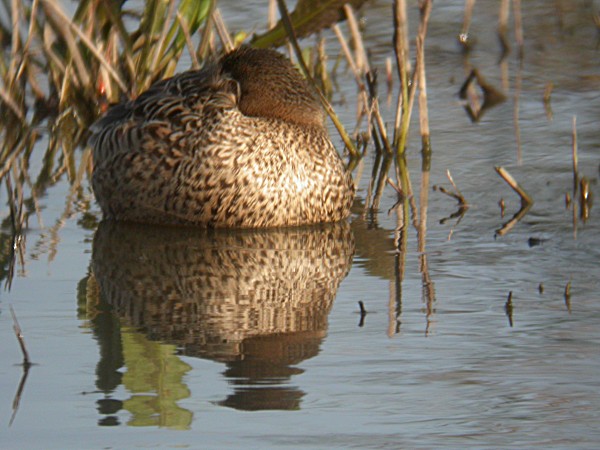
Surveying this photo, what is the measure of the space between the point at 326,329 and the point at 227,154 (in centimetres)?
197

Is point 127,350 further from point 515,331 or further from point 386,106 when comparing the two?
point 386,106

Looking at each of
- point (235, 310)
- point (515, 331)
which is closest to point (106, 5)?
point (235, 310)

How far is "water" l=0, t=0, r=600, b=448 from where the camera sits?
4277mm

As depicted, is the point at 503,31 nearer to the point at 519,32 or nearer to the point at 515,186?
the point at 519,32

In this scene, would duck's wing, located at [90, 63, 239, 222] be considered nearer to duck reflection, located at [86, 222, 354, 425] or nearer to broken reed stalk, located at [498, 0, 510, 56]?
duck reflection, located at [86, 222, 354, 425]

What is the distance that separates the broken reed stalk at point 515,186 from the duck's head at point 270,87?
40.1 inches

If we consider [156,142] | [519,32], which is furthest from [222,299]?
[519,32]

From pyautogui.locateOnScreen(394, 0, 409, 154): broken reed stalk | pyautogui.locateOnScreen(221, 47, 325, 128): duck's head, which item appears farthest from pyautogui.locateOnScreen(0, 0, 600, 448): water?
pyautogui.locateOnScreen(221, 47, 325, 128): duck's head

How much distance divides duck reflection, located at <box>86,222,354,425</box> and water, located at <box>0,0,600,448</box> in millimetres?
→ 12

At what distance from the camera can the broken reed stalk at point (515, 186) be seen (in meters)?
7.29

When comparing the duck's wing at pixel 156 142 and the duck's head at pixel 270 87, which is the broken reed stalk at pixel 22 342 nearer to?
the duck's wing at pixel 156 142

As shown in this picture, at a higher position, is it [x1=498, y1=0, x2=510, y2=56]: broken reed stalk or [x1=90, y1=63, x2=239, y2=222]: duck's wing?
[x1=498, y1=0, x2=510, y2=56]: broken reed stalk

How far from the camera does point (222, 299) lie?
5.80m

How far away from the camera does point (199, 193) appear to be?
711 cm
